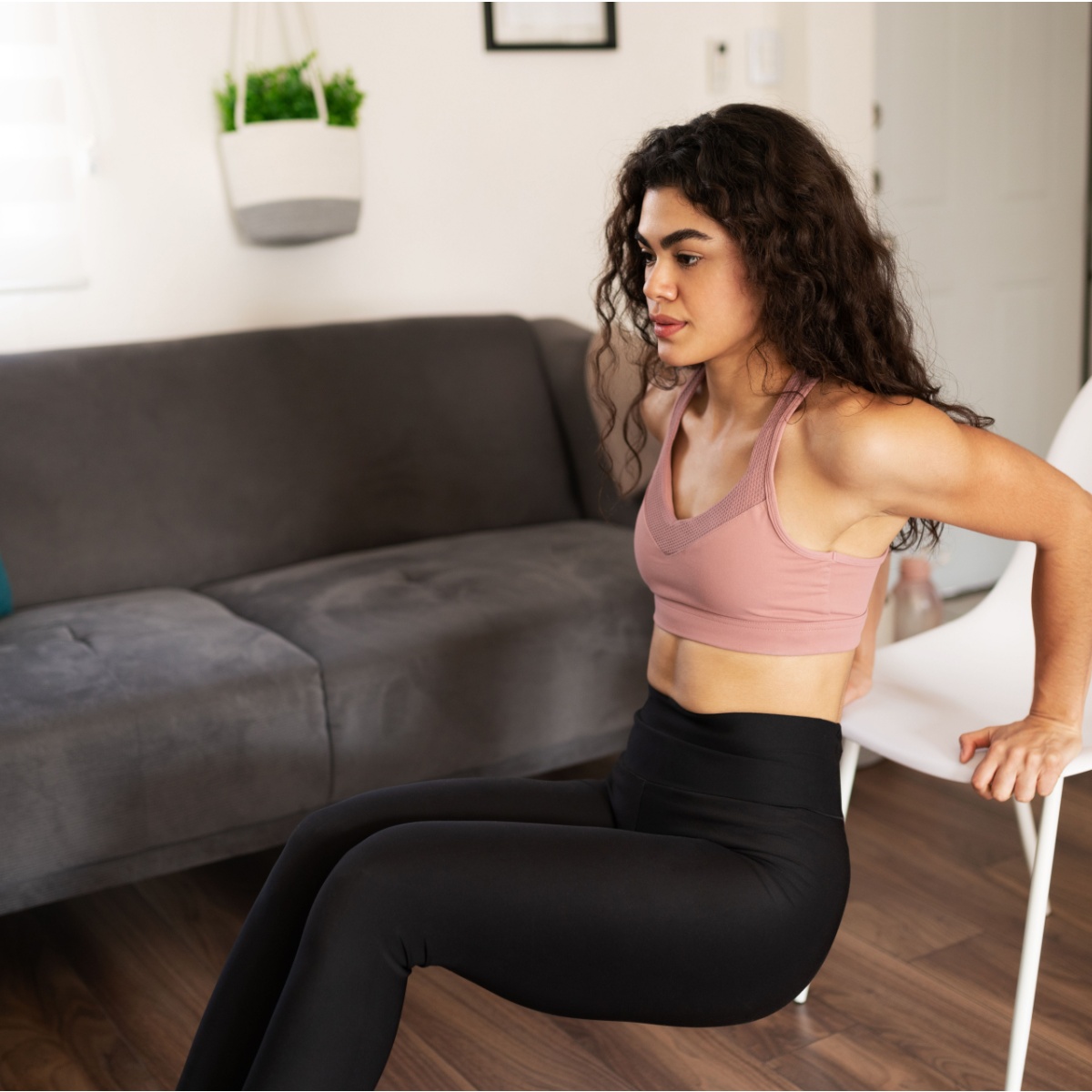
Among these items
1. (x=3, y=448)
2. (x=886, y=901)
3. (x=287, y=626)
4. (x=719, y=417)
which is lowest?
(x=886, y=901)

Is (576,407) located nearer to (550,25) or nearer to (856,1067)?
(550,25)

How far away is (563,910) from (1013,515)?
0.54 metres

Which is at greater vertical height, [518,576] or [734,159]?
[734,159]

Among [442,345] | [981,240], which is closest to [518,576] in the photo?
[442,345]

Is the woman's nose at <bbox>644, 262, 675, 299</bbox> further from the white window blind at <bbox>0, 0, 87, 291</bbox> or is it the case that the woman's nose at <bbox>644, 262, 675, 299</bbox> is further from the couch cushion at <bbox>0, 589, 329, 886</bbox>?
the white window blind at <bbox>0, 0, 87, 291</bbox>

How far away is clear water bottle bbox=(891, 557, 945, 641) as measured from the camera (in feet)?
8.13

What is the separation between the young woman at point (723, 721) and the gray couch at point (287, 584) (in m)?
0.57

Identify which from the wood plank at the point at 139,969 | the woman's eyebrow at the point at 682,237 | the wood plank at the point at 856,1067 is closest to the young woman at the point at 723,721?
the woman's eyebrow at the point at 682,237

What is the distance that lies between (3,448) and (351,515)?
640 mm

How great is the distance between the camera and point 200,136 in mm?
2545

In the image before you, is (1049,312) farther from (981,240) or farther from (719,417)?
(719,417)

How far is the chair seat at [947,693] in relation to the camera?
1385mm

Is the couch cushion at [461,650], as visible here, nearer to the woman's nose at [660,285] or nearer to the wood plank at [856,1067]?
the wood plank at [856,1067]

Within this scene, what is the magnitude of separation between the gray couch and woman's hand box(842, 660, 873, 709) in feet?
1.97
